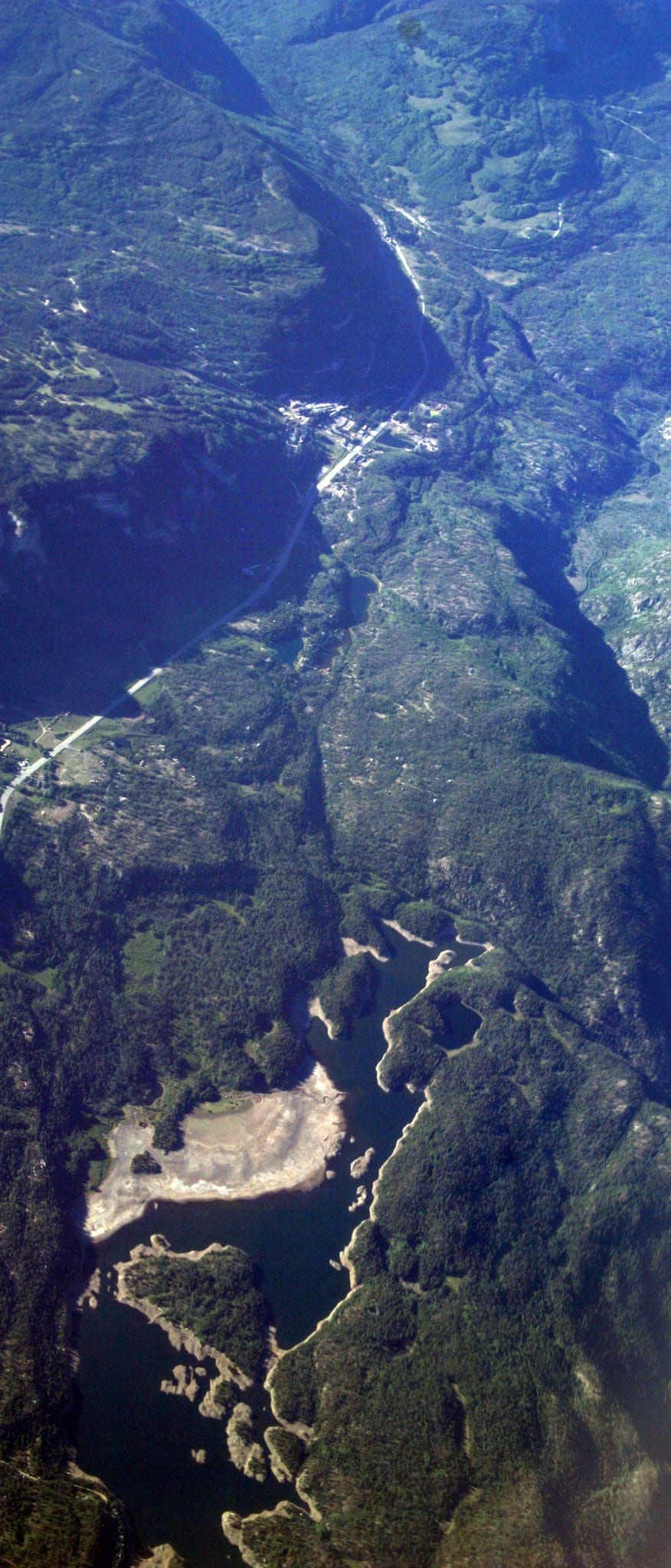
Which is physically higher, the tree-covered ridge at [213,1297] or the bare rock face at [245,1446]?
the tree-covered ridge at [213,1297]

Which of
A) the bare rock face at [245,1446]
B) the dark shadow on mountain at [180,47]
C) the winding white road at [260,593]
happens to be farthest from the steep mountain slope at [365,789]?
the bare rock face at [245,1446]

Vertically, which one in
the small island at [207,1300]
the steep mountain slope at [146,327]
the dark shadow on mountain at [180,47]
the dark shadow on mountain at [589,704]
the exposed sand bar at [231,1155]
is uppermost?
the dark shadow on mountain at [180,47]

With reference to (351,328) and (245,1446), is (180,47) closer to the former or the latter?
(351,328)

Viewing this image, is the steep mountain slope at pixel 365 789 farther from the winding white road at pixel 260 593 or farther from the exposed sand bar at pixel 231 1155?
the exposed sand bar at pixel 231 1155

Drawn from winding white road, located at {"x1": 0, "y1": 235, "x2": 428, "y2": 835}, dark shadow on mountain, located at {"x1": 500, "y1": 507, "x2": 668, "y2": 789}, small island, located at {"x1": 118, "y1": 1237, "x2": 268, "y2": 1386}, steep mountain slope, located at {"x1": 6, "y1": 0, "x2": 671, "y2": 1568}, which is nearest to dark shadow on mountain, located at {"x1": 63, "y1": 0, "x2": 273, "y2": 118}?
steep mountain slope, located at {"x1": 6, "y1": 0, "x2": 671, "y2": 1568}

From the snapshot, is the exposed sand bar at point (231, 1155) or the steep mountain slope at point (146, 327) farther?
the steep mountain slope at point (146, 327)

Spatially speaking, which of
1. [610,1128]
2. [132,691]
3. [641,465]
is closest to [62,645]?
[132,691]
